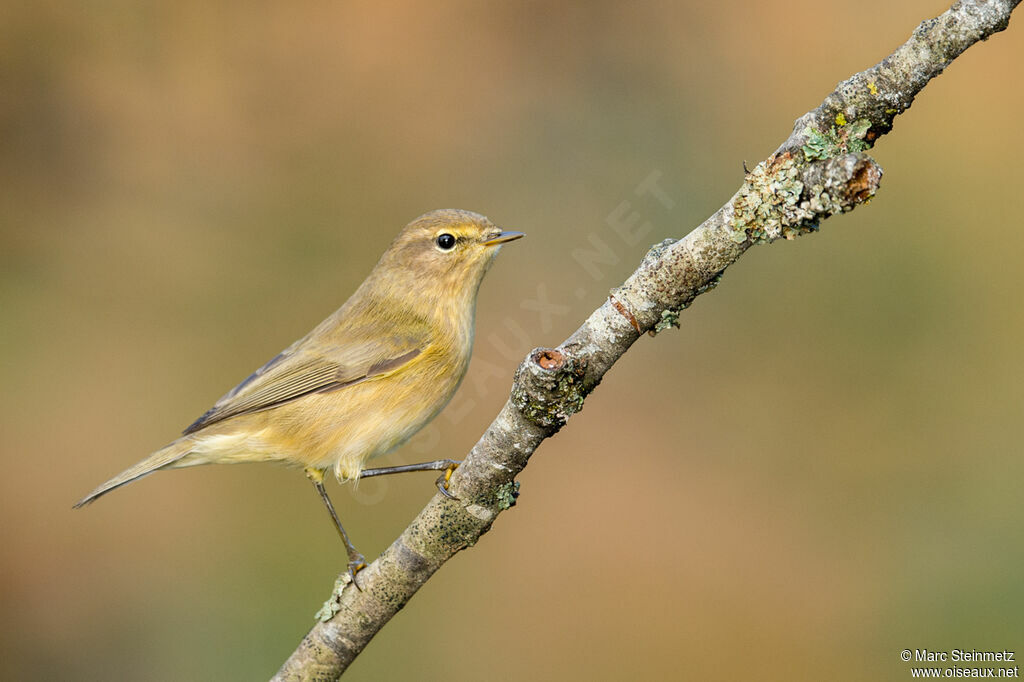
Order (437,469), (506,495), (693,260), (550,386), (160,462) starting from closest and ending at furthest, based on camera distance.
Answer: (693,260) → (550,386) → (506,495) → (437,469) → (160,462)

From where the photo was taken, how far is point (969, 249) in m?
7.33

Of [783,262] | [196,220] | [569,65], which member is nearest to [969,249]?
[783,262]

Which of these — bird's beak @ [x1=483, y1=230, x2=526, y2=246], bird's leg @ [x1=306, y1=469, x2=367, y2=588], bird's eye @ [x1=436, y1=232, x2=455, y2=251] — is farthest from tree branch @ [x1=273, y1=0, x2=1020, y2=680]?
bird's eye @ [x1=436, y1=232, x2=455, y2=251]

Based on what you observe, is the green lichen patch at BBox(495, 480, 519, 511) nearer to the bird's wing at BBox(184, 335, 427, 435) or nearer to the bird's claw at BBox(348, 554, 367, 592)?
the bird's claw at BBox(348, 554, 367, 592)

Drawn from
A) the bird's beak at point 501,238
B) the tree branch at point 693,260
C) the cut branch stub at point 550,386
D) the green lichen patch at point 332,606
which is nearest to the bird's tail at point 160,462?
the green lichen patch at point 332,606

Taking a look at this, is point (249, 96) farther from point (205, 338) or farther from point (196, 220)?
point (205, 338)

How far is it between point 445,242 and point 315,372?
36.6 inches

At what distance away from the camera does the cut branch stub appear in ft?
8.12

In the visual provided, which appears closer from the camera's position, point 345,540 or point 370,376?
point 345,540

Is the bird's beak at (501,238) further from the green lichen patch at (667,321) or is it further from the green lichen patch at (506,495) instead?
the green lichen patch at (667,321)

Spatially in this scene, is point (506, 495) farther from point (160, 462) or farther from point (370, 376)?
point (160, 462)

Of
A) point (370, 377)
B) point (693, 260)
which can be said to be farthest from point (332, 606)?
point (693, 260)

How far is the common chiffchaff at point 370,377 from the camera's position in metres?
4.39

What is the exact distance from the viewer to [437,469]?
382cm
